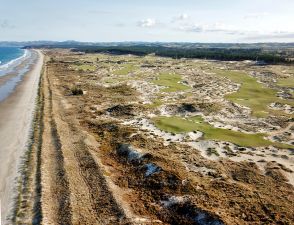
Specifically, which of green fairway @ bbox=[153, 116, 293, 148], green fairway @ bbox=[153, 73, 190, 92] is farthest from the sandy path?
green fairway @ bbox=[153, 73, 190, 92]

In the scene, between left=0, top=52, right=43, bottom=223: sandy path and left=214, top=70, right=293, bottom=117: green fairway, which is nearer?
left=0, top=52, right=43, bottom=223: sandy path

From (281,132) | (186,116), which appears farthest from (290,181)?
(186,116)

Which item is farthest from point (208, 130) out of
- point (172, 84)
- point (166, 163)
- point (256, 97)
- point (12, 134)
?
point (172, 84)

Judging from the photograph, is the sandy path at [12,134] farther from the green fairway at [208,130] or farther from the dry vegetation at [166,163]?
the green fairway at [208,130]

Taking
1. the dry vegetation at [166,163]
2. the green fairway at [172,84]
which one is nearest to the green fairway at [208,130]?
the dry vegetation at [166,163]

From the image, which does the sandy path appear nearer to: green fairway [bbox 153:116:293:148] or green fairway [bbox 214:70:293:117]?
green fairway [bbox 153:116:293:148]

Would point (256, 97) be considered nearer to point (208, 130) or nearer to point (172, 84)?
point (172, 84)
